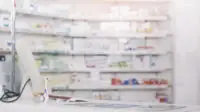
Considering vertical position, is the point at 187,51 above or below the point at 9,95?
above

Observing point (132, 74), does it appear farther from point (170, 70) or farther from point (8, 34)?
point (8, 34)

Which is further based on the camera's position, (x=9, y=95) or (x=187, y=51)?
(x=187, y=51)

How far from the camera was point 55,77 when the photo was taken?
8.64ft

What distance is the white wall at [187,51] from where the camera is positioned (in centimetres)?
276

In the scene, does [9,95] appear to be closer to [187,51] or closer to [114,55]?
[114,55]

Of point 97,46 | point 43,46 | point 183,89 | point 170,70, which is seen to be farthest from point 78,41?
point 183,89

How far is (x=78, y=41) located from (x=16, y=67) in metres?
1.44

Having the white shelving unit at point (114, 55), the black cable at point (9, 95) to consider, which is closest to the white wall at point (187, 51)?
the white shelving unit at point (114, 55)

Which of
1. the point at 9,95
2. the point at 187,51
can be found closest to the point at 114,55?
the point at 187,51

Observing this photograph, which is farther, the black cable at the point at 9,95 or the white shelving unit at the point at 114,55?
the white shelving unit at the point at 114,55

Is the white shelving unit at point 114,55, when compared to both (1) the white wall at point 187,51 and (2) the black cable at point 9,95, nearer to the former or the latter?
(1) the white wall at point 187,51

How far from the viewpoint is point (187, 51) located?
278cm

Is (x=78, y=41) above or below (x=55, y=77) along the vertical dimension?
above

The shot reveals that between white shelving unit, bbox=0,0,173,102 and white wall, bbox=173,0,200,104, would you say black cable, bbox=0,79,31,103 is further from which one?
white wall, bbox=173,0,200,104
